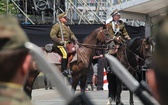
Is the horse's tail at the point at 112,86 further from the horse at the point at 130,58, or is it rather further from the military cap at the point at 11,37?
the military cap at the point at 11,37

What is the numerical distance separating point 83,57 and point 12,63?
11.4 m

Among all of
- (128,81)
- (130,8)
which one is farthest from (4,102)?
(130,8)

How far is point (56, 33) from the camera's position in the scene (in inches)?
547

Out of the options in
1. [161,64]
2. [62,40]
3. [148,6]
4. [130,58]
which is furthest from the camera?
[148,6]

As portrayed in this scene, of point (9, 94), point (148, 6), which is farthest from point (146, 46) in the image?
point (9, 94)

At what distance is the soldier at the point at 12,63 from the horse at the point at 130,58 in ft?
36.1

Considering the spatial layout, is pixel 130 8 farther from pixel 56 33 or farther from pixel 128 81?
pixel 128 81

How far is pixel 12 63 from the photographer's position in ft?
7.10

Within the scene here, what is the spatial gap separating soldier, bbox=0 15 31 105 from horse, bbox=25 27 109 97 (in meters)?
11.1

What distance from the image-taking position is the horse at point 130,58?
1345cm

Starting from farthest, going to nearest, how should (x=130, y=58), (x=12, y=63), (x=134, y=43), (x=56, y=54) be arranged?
(x=56, y=54), (x=134, y=43), (x=130, y=58), (x=12, y=63)

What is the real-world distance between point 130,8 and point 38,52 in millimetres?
19453

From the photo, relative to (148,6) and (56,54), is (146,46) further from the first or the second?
(148,6)

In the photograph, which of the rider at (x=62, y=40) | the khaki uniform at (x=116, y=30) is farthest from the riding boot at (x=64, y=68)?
the khaki uniform at (x=116, y=30)
